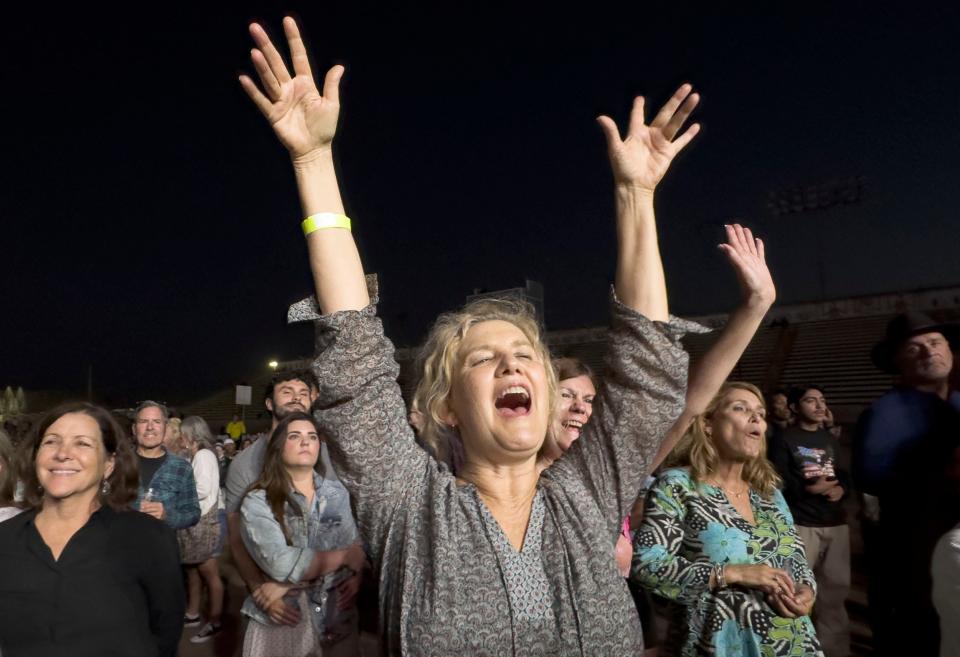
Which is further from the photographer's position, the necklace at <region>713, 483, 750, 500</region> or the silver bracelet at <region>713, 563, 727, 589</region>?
the necklace at <region>713, 483, 750, 500</region>

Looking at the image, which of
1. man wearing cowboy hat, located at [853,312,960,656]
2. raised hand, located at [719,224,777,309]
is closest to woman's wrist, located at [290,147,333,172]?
raised hand, located at [719,224,777,309]

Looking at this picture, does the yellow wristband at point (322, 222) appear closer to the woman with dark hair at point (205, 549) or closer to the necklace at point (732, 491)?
the necklace at point (732, 491)

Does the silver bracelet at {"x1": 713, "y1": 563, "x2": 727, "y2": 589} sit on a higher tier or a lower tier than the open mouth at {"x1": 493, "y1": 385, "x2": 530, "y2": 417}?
lower

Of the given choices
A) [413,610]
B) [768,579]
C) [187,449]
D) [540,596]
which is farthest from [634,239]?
[187,449]

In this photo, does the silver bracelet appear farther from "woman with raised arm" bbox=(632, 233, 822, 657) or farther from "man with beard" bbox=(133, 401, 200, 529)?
"man with beard" bbox=(133, 401, 200, 529)

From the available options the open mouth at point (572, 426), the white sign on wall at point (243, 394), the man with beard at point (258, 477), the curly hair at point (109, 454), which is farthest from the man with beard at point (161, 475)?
the white sign on wall at point (243, 394)

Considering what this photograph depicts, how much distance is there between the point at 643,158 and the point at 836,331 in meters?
30.6

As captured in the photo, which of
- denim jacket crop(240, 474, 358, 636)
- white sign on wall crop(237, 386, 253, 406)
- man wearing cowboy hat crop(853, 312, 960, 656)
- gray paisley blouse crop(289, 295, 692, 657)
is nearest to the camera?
gray paisley blouse crop(289, 295, 692, 657)

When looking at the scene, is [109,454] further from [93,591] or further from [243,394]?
[243,394]

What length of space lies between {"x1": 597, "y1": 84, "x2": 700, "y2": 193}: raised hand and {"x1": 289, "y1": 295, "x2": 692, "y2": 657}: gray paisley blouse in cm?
32

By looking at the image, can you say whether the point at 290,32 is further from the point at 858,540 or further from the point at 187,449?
the point at 858,540

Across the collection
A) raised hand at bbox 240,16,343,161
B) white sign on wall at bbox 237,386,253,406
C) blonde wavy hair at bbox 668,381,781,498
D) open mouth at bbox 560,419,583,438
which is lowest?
blonde wavy hair at bbox 668,381,781,498

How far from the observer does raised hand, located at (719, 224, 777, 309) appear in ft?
6.29

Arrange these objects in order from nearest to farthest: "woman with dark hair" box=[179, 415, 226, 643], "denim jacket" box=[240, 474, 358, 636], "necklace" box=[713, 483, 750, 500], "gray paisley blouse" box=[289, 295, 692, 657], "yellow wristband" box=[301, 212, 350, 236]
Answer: "gray paisley blouse" box=[289, 295, 692, 657]
"yellow wristband" box=[301, 212, 350, 236]
"necklace" box=[713, 483, 750, 500]
"denim jacket" box=[240, 474, 358, 636]
"woman with dark hair" box=[179, 415, 226, 643]
